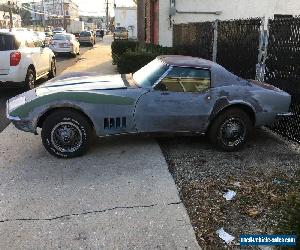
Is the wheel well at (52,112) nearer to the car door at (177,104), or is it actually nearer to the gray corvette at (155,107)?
the gray corvette at (155,107)

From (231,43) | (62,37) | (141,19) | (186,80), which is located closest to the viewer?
(186,80)

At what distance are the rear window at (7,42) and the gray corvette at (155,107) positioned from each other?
162 inches

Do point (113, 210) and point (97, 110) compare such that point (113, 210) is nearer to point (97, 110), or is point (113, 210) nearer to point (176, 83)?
point (97, 110)

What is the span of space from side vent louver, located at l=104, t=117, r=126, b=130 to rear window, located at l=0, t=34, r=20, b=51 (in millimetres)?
5300

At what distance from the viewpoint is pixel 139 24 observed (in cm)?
1880

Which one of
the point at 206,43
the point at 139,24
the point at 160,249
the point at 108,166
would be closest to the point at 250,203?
the point at 160,249

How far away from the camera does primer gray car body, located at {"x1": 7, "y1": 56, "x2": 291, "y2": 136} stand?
5328 mm

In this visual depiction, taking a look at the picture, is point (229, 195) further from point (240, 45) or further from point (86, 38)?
point (86, 38)

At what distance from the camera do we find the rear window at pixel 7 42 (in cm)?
944

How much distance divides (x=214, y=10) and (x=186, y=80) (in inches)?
522

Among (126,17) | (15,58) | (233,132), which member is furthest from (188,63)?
(126,17)

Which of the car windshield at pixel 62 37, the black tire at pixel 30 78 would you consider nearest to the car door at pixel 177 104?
the black tire at pixel 30 78

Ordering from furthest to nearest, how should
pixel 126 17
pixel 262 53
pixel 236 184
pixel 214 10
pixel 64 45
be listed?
1. pixel 126 17
2. pixel 64 45
3. pixel 214 10
4. pixel 262 53
5. pixel 236 184

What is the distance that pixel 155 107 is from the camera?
554 cm
